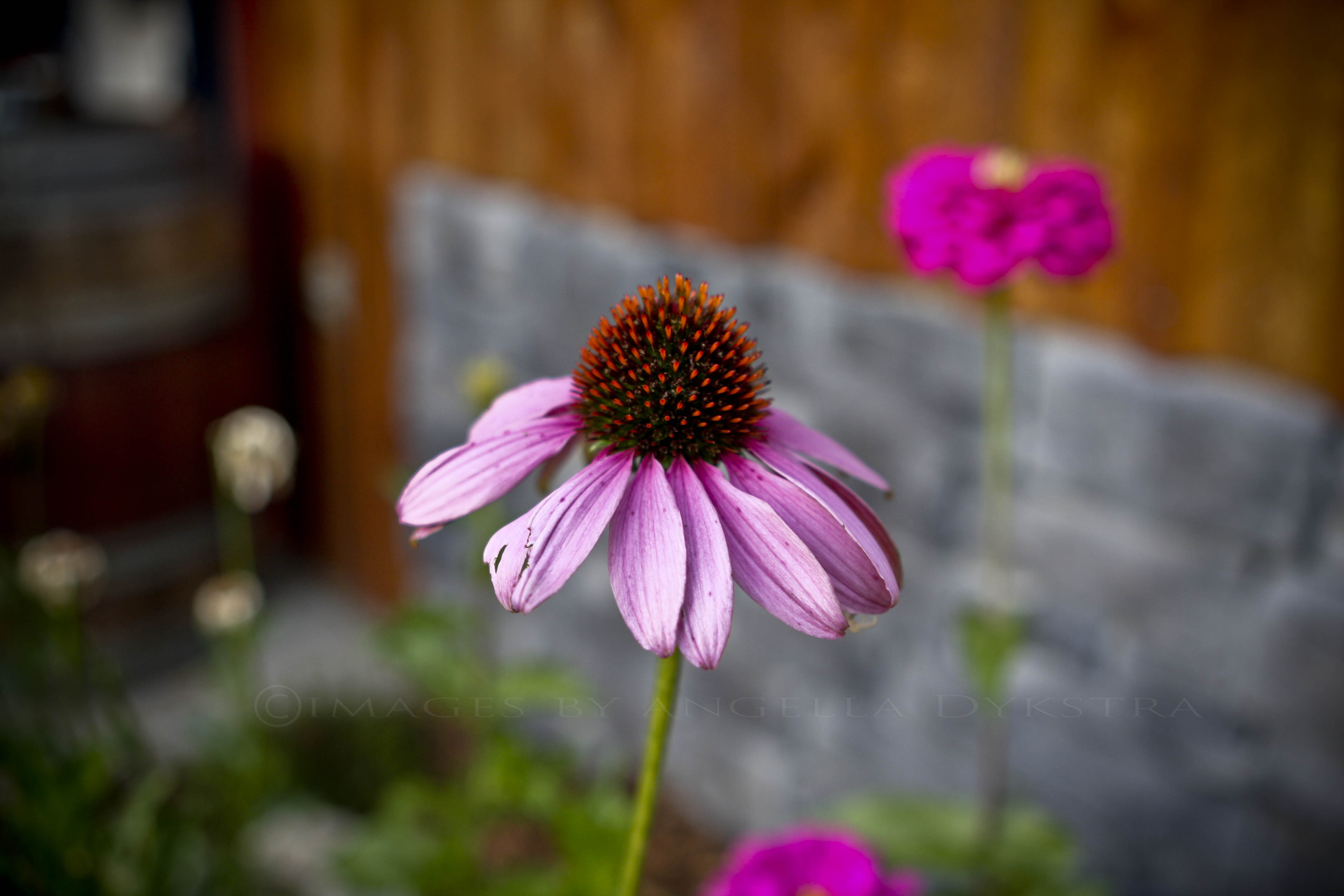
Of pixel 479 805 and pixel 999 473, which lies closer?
pixel 479 805

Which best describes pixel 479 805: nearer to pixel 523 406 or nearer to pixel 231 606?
pixel 231 606

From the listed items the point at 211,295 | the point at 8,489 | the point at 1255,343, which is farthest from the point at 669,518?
the point at 211,295

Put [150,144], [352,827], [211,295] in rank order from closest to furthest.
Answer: [352,827] < [150,144] < [211,295]

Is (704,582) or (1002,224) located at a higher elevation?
(1002,224)

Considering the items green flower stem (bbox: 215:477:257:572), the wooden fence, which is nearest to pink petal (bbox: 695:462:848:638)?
the wooden fence

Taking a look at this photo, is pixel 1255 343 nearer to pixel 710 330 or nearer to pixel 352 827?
pixel 710 330

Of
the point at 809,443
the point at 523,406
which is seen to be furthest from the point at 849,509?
the point at 523,406
